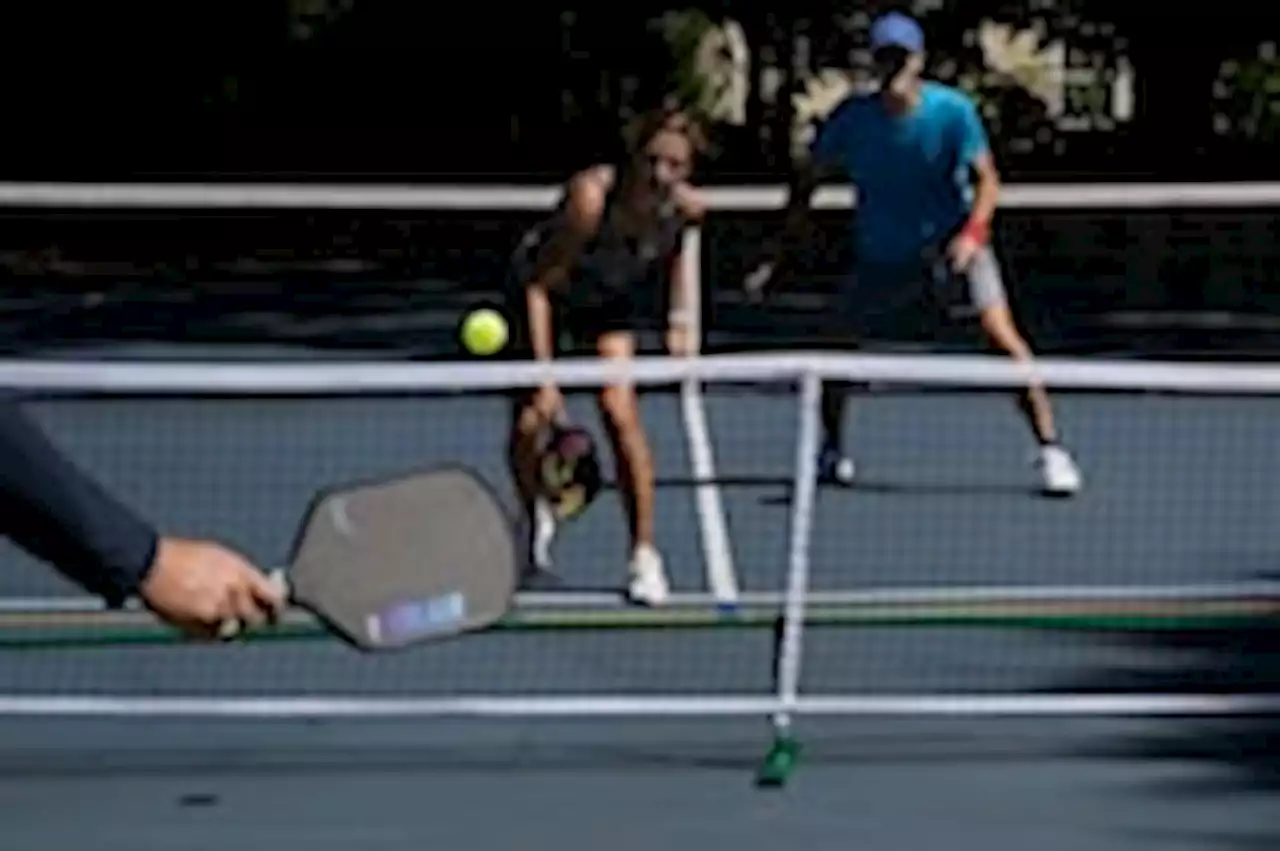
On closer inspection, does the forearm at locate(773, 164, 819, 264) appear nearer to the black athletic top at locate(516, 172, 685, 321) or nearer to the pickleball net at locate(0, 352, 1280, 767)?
the pickleball net at locate(0, 352, 1280, 767)

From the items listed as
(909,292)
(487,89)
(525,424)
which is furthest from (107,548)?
(487,89)

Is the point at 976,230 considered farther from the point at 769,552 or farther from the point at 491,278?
the point at 491,278

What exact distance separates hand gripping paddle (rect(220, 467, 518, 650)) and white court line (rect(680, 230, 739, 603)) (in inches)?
177

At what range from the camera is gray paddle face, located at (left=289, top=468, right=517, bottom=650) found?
141 inches

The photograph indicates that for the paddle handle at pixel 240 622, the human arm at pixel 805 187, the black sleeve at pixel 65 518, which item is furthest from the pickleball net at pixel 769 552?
the black sleeve at pixel 65 518

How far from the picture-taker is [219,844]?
7.43 m

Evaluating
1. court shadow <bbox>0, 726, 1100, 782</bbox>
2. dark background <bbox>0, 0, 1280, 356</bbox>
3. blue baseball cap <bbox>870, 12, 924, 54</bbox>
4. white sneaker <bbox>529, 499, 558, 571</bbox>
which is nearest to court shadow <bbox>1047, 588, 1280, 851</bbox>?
court shadow <bbox>0, 726, 1100, 782</bbox>

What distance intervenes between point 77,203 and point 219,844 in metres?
6.61

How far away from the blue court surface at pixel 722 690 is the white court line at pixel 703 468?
0.17ft

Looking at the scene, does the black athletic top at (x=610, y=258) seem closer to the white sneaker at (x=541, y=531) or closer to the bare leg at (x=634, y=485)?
the bare leg at (x=634, y=485)

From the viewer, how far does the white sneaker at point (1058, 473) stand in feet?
39.7

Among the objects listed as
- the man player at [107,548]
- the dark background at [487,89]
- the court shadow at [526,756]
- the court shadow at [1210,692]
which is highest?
the man player at [107,548]

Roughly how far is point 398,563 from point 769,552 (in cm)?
759

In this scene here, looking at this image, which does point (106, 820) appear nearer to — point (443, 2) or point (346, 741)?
point (346, 741)
